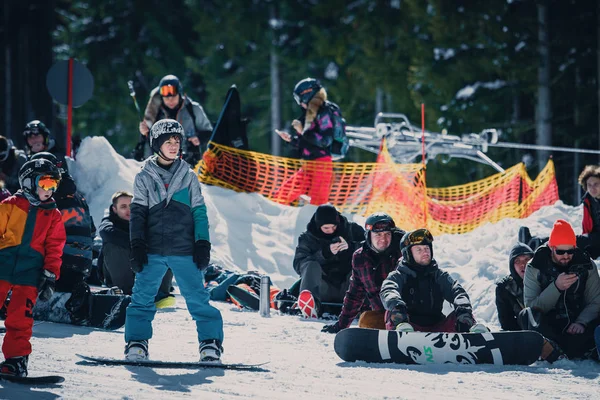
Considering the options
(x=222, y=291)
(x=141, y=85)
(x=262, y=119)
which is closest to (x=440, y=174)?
(x=262, y=119)

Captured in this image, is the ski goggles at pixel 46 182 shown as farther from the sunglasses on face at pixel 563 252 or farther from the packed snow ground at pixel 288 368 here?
the sunglasses on face at pixel 563 252

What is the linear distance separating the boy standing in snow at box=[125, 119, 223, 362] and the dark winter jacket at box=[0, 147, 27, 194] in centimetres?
469

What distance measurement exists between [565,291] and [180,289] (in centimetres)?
305

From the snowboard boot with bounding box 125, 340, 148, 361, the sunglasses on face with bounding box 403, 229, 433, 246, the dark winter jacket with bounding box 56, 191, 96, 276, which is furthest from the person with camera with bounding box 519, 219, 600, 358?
the dark winter jacket with bounding box 56, 191, 96, 276

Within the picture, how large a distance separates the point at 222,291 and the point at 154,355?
357 cm

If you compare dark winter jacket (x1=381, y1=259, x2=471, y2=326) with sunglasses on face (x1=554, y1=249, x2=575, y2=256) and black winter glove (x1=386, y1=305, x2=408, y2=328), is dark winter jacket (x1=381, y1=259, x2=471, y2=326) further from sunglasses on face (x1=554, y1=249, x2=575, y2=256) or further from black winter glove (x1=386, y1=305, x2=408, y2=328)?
sunglasses on face (x1=554, y1=249, x2=575, y2=256)

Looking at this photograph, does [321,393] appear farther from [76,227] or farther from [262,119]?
[262,119]

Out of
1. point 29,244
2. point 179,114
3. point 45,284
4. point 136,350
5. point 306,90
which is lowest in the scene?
point 136,350

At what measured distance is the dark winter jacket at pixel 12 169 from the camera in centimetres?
1129

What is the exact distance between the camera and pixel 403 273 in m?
8.23

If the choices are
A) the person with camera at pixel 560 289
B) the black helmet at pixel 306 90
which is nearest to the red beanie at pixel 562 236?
the person with camera at pixel 560 289

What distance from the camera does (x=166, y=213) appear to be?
6949 mm

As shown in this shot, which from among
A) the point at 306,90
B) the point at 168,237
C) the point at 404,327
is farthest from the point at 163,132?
the point at 306,90

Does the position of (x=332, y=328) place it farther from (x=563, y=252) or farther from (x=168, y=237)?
(x=168, y=237)
